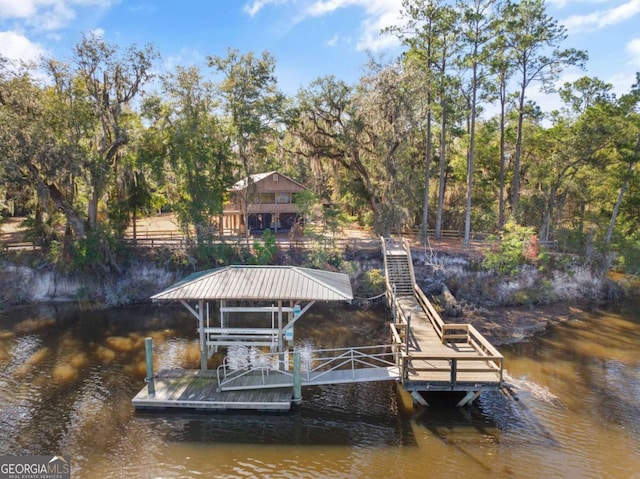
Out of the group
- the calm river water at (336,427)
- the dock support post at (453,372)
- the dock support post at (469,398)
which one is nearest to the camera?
the calm river water at (336,427)

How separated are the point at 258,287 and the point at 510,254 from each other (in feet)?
53.6

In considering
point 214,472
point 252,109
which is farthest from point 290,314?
point 252,109

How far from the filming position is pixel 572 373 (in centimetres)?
1437

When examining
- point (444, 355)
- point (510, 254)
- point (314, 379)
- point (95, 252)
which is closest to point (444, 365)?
point (444, 355)

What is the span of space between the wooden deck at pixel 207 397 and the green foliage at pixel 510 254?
50.7ft

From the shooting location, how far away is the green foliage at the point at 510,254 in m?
22.6

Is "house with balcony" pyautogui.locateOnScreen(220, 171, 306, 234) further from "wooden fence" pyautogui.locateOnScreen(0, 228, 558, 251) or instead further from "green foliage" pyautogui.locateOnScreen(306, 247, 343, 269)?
"green foliage" pyautogui.locateOnScreen(306, 247, 343, 269)

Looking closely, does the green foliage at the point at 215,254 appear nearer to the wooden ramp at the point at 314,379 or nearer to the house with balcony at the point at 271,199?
the house with balcony at the point at 271,199

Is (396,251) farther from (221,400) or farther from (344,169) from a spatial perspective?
(221,400)

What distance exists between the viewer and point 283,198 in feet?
112

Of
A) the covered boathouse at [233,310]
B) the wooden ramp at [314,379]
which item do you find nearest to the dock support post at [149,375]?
the covered boathouse at [233,310]

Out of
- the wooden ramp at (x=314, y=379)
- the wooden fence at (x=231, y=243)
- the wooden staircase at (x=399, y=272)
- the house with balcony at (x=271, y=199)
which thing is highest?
the house with balcony at (x=271, y=199)

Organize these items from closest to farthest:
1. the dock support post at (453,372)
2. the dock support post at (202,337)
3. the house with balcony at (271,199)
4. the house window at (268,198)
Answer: the dock support post at (453,372), the dock support post at (202,337), the house with balcony at (271,199), the house window at (268,198)

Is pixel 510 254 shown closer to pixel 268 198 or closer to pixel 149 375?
pixel 149 375
